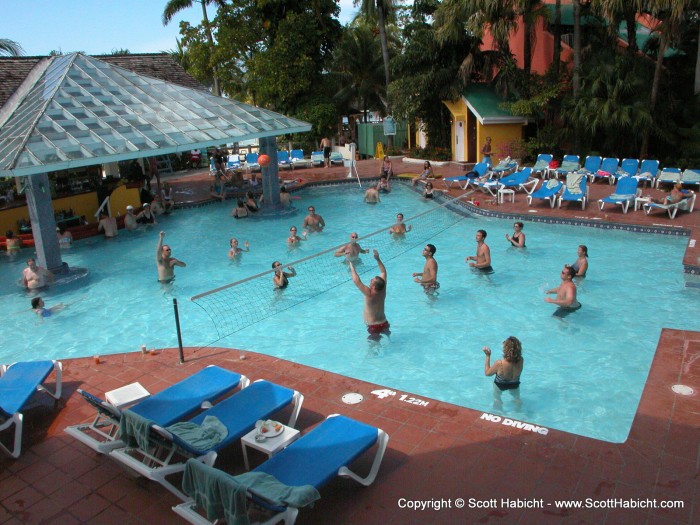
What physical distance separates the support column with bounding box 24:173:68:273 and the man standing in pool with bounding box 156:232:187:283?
113 inches

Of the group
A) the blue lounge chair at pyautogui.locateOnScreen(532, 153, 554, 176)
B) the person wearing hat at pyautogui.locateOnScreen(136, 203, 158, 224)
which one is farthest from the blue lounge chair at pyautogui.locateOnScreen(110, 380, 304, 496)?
the blue lounge chair at pyautogui.locateOnScreen(532, 153, 554, 176)

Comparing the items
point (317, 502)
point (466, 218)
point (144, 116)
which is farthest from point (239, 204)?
point (317, 502)

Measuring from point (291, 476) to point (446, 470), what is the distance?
1.72 metres

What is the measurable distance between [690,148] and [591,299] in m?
13.7

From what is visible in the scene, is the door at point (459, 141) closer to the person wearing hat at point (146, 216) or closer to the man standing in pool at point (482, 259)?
the person wearing hat at point (146, 216)

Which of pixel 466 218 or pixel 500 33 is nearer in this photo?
pixel 466 218

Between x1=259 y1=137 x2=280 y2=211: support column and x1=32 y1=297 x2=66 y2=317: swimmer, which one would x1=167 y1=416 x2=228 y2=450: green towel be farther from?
x1=259 y1=137 x2=280 y2=211: support column

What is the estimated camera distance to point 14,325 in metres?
12.9

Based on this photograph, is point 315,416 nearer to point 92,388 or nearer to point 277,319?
point 92,388

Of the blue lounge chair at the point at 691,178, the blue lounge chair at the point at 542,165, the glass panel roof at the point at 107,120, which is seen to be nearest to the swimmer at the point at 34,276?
the glass panel roof at the point at 107,120

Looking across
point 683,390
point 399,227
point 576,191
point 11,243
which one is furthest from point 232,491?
point 576,191

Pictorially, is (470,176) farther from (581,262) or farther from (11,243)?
(11,243)

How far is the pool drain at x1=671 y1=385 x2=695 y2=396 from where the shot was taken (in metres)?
7.44

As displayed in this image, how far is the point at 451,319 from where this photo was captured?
12164mm
